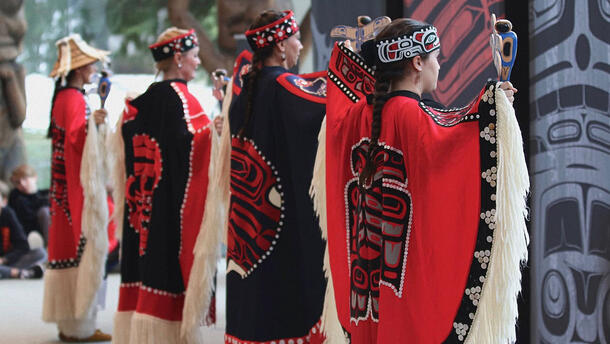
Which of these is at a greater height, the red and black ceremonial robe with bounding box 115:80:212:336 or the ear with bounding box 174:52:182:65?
the ear with bounding box 174:52:182:65

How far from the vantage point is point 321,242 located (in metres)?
2.60

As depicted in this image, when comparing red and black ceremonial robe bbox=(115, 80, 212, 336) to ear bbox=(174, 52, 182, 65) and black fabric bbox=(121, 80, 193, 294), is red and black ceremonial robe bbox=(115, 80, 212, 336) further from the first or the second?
ear bbox=(174, 52, 182, 65)

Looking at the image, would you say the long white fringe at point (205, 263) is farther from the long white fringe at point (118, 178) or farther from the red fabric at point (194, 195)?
the long white fringe at point (118, 178)

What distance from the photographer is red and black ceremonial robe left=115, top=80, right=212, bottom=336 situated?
330 cm

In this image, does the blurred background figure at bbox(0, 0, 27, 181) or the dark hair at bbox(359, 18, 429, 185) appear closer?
the dark hair at bbox(359, 18, 429, 185)

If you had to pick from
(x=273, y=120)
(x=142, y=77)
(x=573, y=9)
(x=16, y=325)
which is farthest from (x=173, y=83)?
(x=142, y=77)

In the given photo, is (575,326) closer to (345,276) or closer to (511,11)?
(345,276)

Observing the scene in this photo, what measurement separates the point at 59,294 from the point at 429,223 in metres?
2.90

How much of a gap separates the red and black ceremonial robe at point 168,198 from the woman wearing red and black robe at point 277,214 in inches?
26.7

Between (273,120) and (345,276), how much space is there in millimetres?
704

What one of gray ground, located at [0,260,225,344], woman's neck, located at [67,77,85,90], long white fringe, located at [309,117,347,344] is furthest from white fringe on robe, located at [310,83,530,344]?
woman's neck, located at [67,77,85,90]

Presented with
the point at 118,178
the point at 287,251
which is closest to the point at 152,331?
the point at 118,178

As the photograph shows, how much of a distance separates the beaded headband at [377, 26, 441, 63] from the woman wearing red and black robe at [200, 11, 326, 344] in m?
0.59

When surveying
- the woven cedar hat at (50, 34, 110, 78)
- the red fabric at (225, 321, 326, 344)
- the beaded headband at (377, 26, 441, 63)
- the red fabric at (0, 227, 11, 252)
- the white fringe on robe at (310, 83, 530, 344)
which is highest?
the woven cedar hat at (50, 34, 110, 78)
